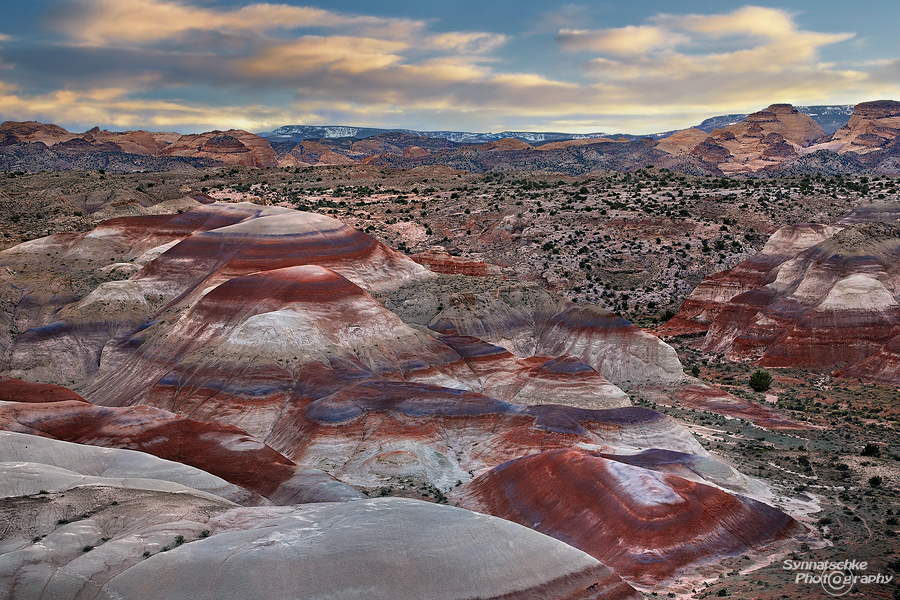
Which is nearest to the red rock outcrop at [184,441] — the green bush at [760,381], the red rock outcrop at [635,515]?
the red rock outcrop at [635,515]

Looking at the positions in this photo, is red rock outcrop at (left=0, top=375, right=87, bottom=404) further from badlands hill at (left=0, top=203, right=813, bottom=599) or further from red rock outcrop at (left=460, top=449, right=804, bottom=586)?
red rock outcrop at (left=460, top=449, right=804, bottom=586)

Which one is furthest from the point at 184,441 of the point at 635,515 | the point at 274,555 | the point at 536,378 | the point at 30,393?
the point at 536,378

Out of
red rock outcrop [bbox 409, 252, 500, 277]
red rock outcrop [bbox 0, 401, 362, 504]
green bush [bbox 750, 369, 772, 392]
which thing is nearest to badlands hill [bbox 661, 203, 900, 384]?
green bush [bbox 750, 369, 772, 392]

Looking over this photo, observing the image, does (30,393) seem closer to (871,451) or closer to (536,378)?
(536,378)

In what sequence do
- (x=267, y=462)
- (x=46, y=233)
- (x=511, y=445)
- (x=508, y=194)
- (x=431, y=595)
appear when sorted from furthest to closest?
(x=508, y=194) → (x=46, y=233) → (x=511, y=445) → (x=267, y=462) → (x=431, y=595)

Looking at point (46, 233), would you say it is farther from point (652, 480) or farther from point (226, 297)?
point (652, 480)

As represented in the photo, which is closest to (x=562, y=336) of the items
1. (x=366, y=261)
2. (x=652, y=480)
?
(x=366, y=261)

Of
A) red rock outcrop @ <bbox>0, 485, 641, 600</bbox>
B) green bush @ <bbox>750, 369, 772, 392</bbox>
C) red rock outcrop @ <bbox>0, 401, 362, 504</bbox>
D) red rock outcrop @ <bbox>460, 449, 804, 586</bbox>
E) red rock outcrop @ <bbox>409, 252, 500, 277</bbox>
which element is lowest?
green bush @ <bbox>750, 369, 772, 392</bbox>
